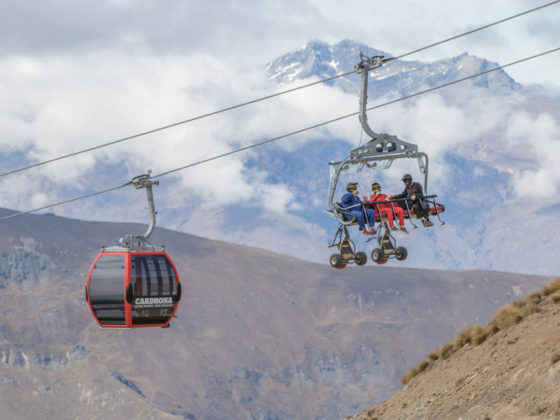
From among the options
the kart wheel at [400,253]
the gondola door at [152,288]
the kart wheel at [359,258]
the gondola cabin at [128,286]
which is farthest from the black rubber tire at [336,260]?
the gondola cabin at [128,286]

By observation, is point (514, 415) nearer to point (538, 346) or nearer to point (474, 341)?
point (538, 346)

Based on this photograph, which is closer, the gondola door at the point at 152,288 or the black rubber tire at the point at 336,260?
the black rubber tire at the point at 336,260

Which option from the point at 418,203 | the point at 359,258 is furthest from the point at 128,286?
the point at 418,203

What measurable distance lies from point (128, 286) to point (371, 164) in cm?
1118

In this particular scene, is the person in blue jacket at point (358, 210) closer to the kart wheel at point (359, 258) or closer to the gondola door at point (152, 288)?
the kart wheel at point (359, 258)

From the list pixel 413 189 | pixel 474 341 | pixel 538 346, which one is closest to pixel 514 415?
pixel 538 346

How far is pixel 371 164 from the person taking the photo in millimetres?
35031

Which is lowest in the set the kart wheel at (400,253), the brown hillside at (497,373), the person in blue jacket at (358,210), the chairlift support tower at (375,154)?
the brown hillside at (497,373)

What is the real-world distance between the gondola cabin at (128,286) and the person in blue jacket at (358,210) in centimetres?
830

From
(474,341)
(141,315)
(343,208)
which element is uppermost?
(343,208)

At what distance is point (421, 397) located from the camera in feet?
141

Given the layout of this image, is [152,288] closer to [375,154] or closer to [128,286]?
[128,286]

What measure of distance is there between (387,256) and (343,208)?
8.16 feet

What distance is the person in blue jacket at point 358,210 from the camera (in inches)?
1412
